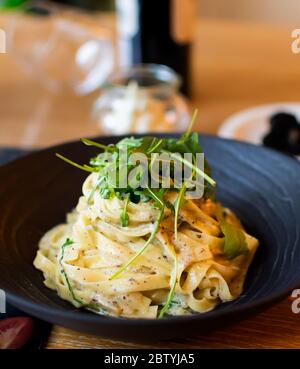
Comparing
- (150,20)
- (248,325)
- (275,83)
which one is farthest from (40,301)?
(275,83)

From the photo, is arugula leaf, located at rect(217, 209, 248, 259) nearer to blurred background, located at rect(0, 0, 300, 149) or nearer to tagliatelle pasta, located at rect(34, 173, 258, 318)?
tagliatelle pasta, located at rect(34, 173, 258, 318)

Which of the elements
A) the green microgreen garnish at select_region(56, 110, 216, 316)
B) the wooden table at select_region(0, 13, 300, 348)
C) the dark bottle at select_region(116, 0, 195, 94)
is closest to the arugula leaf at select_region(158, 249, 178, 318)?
the green microgreen garnish at select_region(56, 110, 216, 316)

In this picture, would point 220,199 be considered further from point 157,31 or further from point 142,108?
point 157,31

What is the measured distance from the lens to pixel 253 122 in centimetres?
228

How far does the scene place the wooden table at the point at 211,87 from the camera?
2.37m

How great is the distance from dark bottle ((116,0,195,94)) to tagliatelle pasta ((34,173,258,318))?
120cm

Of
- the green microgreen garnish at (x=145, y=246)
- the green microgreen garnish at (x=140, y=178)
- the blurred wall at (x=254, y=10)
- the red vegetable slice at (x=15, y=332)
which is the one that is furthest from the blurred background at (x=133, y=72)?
the blurred wall at (x=254, y=10)

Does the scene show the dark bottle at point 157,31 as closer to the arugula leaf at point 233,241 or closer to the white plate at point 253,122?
the white plate at point 253,122

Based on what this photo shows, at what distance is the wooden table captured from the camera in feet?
7.77

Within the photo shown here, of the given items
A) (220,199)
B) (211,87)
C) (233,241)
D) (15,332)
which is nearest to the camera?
(15,332)

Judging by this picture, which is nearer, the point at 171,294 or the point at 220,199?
the point at 171,294

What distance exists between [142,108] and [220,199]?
71cm

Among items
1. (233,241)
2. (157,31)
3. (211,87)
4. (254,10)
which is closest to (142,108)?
(157,31)
